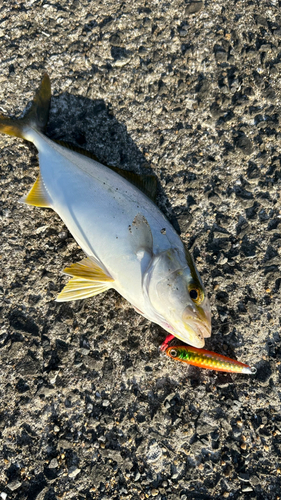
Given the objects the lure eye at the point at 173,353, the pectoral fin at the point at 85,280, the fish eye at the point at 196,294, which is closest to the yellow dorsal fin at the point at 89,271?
the pectoral fin at the point at 85,280

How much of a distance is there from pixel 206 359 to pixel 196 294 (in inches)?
26.4

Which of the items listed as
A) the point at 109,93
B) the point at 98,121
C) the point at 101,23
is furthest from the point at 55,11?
the point at 98,121

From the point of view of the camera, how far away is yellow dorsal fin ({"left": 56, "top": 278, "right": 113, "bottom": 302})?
2592 mm

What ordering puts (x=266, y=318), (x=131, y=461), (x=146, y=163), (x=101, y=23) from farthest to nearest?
(x=101, y=23), (x=146, y=163), (x=266, y=318), (x=131, y=461)

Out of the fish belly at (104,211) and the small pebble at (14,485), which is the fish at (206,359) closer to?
the fish belly at (104,211)

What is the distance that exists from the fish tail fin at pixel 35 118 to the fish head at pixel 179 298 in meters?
1.89

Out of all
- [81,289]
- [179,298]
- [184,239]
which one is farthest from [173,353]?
[184,239]

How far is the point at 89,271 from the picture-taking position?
255 cm

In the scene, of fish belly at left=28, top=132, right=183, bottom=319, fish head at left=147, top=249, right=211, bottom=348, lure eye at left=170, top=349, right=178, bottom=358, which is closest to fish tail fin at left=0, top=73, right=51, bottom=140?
fish belly at left=28, top=132, right=183, bottom=319

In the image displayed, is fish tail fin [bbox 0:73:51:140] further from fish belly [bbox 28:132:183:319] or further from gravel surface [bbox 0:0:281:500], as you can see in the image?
fish belly [bbox 28:132:183:319]

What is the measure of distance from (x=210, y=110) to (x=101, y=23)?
153cm

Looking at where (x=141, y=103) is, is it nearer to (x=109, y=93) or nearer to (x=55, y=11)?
(x=109, y=93)

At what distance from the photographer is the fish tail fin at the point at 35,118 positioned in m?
3.09

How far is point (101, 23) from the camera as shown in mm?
3344
